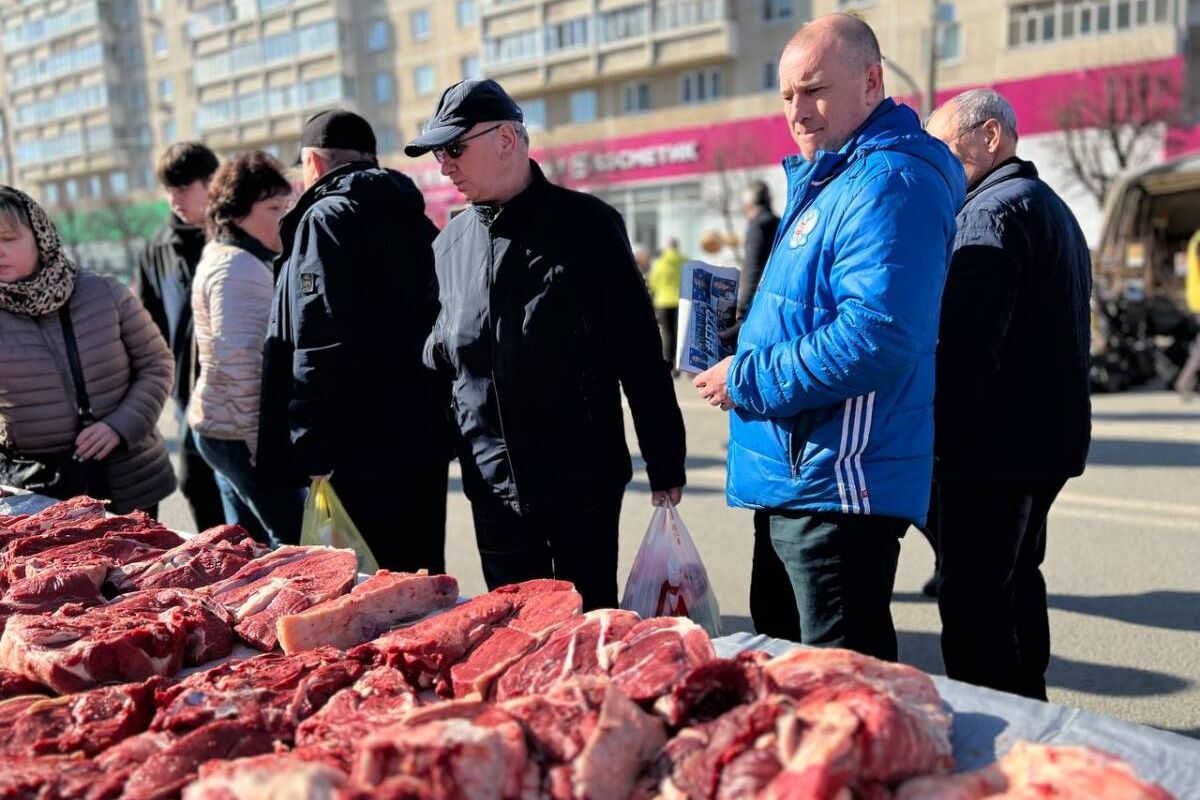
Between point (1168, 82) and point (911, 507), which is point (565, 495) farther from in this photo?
point (1168, 82)

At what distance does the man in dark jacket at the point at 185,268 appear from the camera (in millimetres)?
4551

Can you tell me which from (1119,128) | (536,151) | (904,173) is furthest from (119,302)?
(536,151)

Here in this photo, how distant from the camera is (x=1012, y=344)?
282cm

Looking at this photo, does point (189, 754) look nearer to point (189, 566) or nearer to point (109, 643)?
point (109, 643)

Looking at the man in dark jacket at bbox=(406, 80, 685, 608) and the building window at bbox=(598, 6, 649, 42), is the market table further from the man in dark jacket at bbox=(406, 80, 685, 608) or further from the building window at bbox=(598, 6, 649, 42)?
the building window at bbox=(598, 6, 649, 42)

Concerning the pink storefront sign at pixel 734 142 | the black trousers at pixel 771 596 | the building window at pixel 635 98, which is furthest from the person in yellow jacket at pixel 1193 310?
the building window at pixel 635 98

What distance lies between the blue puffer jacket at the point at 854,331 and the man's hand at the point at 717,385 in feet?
0.18

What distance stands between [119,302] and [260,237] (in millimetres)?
610

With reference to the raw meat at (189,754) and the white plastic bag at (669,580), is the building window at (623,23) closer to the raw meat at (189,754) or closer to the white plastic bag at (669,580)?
the white plastic bag at (669,580)

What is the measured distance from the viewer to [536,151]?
39719mm

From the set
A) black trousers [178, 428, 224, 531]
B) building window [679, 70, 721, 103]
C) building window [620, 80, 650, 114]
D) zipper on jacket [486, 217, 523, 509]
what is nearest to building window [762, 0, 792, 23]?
building window [679, 70, 721, 103]

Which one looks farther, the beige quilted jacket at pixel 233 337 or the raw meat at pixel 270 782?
the beige quilted jacket at pixel 233 337

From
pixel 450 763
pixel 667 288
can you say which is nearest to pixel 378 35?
pixel 667 288

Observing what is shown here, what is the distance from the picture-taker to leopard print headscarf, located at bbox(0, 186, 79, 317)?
11.1ft
